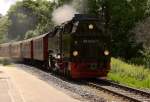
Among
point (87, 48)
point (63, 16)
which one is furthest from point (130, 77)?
point (63, 16)

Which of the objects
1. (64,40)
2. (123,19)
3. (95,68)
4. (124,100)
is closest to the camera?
(124,100)

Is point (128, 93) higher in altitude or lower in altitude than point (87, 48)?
lower

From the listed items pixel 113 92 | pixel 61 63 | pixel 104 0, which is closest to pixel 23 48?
pixel 104 0

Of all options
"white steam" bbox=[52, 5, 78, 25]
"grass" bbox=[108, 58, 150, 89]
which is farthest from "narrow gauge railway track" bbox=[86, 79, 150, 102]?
"white steam" bbox=[52, 5, 78, 25]

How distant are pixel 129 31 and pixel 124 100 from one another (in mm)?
33065

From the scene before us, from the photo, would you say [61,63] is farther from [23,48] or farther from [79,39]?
[23,48]

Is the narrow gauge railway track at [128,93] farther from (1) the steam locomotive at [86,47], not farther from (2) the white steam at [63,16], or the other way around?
(2) the white steam at [63,16]

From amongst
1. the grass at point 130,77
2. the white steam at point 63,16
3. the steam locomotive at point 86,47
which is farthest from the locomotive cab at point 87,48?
the white steam at point 63,16

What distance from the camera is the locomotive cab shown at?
2441 centimetres

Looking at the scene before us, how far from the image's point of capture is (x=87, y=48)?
2466 cm

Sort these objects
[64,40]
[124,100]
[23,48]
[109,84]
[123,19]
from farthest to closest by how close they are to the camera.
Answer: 1. [23,48]
2. [123,19]
3. [64,40]
4. [109,84]
5. [124,100]

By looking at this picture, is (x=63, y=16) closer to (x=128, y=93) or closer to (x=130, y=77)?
(x=130, y=77)

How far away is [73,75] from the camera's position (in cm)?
2458

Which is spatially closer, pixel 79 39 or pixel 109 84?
pixel 109 84
